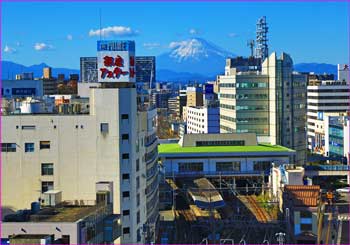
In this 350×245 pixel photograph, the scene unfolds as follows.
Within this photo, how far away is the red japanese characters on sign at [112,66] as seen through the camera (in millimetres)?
16547

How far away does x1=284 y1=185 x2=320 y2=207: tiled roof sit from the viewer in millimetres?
18673

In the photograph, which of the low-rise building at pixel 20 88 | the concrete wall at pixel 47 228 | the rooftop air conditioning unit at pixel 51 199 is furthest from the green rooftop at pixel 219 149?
the concrete wall at pixel 47 228

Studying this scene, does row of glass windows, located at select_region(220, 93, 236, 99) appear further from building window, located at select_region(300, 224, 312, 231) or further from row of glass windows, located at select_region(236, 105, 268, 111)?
building window, located at select_region(300, 224, 312, 231)

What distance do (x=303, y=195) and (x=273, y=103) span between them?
16768 millimetres

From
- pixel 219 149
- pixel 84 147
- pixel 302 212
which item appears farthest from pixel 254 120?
pixel 84 147

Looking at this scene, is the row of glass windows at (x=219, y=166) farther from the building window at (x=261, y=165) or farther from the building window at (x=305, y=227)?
the building window at (x=305, y=227)

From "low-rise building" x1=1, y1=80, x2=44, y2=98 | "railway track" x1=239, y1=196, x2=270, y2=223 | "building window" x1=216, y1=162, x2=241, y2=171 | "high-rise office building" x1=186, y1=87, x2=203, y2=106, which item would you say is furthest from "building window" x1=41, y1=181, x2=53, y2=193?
"high-rise office building" x1=186, y1=87, x2=203, y2=106

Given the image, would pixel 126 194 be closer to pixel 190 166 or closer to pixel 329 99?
pixel 190 166

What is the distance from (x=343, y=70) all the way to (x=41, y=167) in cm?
5308

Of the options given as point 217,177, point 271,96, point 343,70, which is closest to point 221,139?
point 217,177

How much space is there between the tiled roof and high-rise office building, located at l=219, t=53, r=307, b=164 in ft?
50.3

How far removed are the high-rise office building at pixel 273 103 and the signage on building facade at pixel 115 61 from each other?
19.2m

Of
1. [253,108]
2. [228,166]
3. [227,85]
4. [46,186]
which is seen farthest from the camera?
[227,85]

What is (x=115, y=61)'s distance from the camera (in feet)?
→ 54.7
